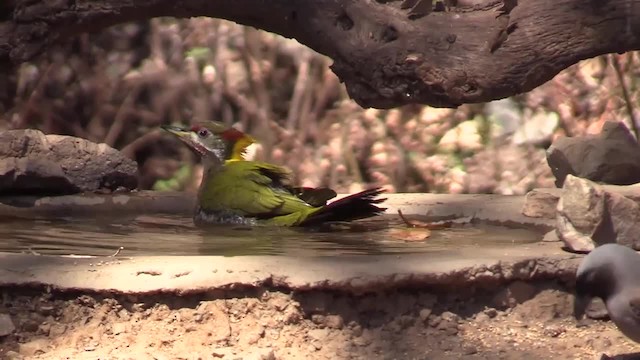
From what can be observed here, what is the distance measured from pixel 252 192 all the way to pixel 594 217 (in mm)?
1898

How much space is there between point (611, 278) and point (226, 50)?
680 cm

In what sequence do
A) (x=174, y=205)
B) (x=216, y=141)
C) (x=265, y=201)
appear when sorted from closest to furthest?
(x=265, y=201), (x=216, y=141), (x=174, y=205)

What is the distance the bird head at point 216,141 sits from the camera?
22.4ft

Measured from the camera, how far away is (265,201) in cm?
617

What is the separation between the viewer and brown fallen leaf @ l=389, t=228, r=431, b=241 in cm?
575

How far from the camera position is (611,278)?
14.5ft

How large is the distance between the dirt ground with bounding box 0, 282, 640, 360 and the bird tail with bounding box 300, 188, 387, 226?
1.35 meters

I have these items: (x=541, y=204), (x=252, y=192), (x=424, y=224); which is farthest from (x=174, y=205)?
(x=541, y=204)

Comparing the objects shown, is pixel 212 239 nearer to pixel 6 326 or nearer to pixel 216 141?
pixel 216 141

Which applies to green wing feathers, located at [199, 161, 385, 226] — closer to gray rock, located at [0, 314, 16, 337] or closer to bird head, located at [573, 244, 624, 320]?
bird head, located at [573, 244, 624, 320]

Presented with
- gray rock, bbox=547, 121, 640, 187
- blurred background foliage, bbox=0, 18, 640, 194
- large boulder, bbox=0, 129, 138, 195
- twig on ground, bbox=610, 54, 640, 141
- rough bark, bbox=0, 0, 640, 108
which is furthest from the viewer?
blurred background foliage, bbox=0, 18, 640, 194

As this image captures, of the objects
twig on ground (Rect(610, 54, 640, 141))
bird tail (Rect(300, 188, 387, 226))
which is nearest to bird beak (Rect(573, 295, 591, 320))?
bird tail (Rect(300, 188, 387, 226))

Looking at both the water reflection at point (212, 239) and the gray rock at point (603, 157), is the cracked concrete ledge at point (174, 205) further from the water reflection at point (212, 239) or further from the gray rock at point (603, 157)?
the gray rock at point (603, 157)

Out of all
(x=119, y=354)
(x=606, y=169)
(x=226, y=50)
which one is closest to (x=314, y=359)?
(x=119, y=354)
